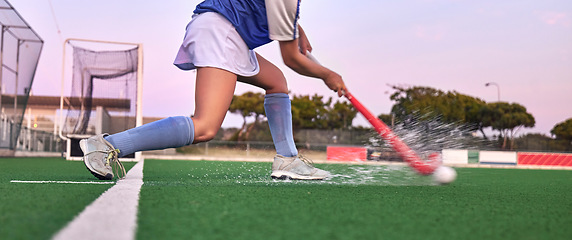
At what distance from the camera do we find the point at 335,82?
3.19 meters

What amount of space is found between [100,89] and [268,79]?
30.7 feet

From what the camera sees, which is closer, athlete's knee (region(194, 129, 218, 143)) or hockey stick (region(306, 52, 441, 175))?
athlete's knee (region(194, 129, 218, 143))

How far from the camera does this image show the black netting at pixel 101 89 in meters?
11.6

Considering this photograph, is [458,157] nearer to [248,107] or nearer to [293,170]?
[293,170]

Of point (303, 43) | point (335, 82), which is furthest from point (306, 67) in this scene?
point (303, 43)

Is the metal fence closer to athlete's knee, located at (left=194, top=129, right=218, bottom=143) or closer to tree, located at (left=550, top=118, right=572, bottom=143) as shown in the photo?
athlete's knee, located at (left=194, top=129, right=218, bottom=143)

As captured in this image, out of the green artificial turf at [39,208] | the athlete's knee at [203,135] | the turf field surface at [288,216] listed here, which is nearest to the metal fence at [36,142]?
the athlete's knee at [203,135]

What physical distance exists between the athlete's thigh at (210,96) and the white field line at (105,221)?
2.83 ft

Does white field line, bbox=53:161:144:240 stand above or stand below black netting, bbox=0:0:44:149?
below

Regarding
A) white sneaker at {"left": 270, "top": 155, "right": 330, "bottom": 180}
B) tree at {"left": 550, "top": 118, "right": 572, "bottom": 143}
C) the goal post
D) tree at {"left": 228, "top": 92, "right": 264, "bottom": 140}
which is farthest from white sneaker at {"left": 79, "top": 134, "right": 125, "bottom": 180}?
tree at {"left": 550, "top": 118, "right": 572, "bottom": 143}

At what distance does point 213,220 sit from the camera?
1.52 metres

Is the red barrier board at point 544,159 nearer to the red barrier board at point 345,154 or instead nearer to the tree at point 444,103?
the red barrier board at point 345,154

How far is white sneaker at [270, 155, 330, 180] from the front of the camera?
348 cm

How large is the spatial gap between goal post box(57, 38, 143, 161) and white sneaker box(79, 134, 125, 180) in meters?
8.93
